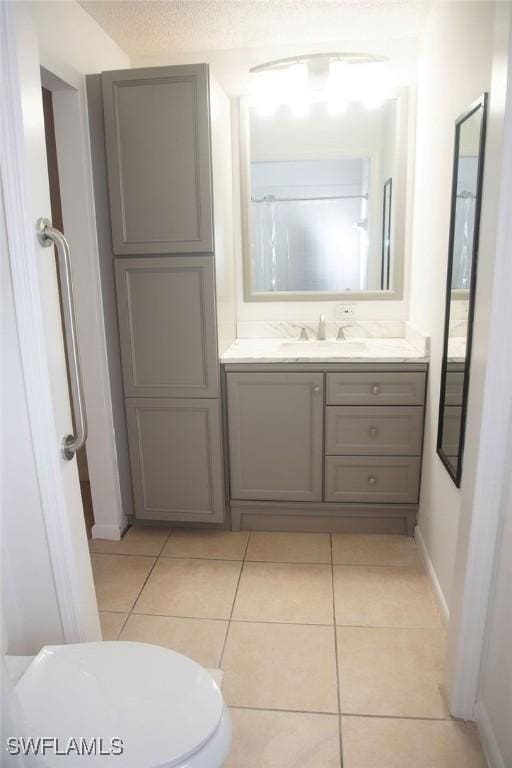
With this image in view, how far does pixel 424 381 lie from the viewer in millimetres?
2291

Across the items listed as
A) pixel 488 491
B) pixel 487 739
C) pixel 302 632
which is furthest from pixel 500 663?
pixel 302 632

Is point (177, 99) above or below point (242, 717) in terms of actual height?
above

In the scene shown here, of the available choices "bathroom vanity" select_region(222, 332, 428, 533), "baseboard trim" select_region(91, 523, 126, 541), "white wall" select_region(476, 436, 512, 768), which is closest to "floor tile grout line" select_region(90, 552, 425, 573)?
"baseboard trim" select_region(91, 523, 126, 541)

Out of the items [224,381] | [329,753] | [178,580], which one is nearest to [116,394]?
[224,381]

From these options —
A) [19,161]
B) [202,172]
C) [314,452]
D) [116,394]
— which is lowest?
[314,452]

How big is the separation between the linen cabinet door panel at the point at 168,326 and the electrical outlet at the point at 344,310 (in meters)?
0.82

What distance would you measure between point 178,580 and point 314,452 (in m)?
0.85

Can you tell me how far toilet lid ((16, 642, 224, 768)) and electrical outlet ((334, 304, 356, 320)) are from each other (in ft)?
6.53

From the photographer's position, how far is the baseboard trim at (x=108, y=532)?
2.53 m

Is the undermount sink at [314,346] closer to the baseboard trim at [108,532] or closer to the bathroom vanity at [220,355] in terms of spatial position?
the bathroom vanity at [220,355]

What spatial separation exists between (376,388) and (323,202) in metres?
1.07

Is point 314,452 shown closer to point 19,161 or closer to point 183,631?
point 183,631

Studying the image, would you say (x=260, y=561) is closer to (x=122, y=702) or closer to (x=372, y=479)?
(x=372, y=479)

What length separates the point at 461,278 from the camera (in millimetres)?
1728
